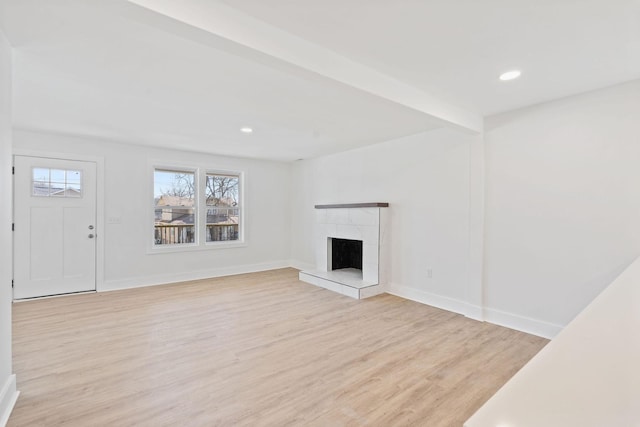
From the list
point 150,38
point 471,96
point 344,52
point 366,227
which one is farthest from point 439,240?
point 150,38

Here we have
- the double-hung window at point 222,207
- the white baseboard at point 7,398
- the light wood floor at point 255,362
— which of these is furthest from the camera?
the double-hung window at point 222,207

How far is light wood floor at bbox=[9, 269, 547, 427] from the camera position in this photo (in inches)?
77.0

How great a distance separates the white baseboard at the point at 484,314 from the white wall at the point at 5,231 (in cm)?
412

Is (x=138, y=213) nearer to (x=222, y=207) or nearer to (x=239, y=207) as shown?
(x=222, y=207)

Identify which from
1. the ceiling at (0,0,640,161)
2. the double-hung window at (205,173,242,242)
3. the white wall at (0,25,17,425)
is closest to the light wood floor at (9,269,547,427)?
the white wall at (0,25,17,425)

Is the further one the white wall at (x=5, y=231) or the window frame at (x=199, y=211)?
the window frame at (x=199, y=211)

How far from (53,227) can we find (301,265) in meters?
4.27

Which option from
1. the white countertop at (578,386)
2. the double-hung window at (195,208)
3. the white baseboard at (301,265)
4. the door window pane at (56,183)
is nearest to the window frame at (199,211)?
the double-hung window at (195,208)

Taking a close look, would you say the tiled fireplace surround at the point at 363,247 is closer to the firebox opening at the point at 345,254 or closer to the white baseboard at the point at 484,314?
the firebox opening at the point at 345,254

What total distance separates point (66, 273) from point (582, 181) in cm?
665

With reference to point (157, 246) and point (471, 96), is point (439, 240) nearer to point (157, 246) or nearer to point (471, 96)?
point (471, 96)

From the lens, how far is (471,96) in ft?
9.71

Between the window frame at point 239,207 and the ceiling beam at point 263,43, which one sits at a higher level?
the ceiling beam at point 263,43

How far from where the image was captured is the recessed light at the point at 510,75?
8.09 ft
